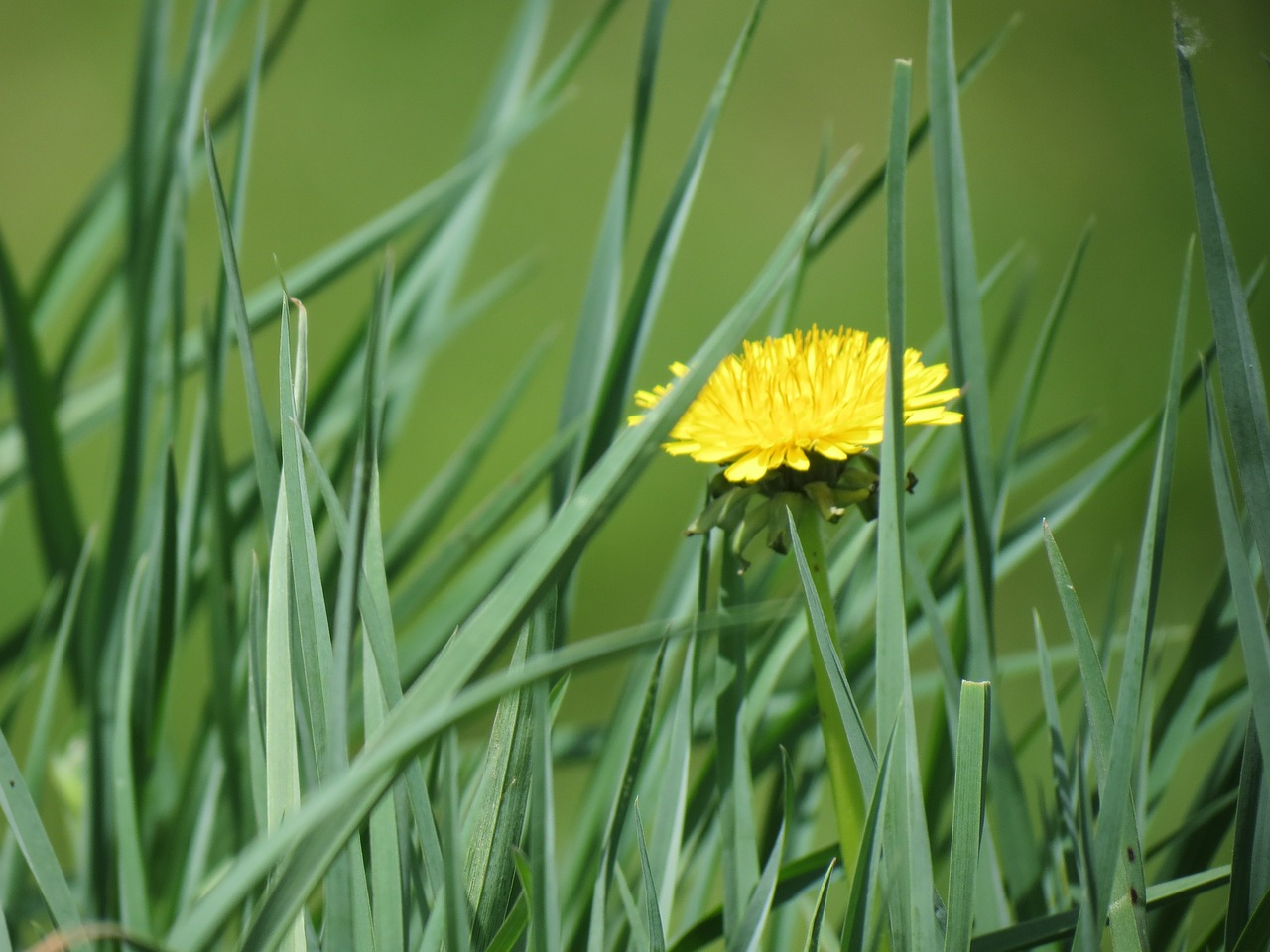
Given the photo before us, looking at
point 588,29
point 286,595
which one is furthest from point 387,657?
point 588,29

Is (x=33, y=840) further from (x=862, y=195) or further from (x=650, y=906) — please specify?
(x=862, y=195)

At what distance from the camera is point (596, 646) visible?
83mm

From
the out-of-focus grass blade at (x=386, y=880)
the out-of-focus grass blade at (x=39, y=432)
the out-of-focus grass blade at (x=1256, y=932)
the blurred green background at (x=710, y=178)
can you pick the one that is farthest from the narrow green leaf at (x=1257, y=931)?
the blurred green background at (x=710, y=178)

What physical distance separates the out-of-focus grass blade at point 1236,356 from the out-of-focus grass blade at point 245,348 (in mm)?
119

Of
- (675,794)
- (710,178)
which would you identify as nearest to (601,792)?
(675,794)

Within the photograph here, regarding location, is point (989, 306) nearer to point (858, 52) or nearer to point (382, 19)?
point (858, 52)

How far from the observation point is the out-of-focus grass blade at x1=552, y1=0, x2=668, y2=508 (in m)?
0.20

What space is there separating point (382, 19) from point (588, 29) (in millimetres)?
384

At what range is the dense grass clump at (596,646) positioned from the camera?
110mm

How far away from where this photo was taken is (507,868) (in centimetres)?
13

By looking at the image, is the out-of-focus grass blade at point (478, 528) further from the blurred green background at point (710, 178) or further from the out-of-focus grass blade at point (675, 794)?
the blurred green background at point (710, 178)

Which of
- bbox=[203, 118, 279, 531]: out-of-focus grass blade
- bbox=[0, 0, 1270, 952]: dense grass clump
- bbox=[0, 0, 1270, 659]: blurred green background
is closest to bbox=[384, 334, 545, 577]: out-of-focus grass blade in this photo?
bbox=[0, 0, 1270, 952]: dense grass clump

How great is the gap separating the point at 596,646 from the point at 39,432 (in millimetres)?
189

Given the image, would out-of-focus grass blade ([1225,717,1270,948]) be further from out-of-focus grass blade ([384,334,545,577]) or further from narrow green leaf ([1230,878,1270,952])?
out-of-focus grass blade ([384,334,545,577])
